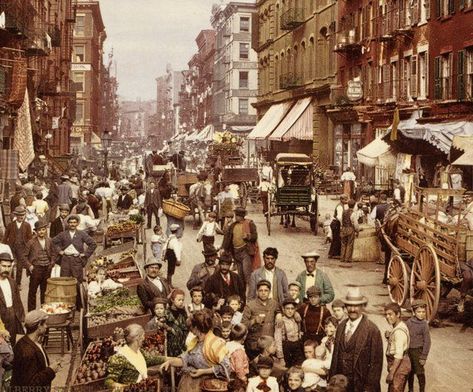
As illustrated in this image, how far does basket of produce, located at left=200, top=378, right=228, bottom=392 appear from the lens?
8.02 m

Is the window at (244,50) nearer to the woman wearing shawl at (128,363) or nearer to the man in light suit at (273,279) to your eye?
the man in light suit at (273,279)

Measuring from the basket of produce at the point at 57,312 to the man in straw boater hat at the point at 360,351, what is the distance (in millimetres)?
4965

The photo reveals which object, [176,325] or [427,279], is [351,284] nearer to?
[427,279]

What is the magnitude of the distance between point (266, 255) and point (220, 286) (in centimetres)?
87

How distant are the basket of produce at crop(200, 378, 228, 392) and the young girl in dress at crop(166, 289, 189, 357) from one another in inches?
54.3

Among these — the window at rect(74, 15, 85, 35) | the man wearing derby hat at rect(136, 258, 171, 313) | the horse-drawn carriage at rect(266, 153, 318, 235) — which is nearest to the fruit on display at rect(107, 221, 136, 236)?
the horse-drawn carriage at rect(266, 153, 318, 235)

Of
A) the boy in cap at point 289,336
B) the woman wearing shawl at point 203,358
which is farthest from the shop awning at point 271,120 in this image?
the woman wearing shawl at point 203,358

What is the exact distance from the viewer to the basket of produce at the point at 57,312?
11.5 meters

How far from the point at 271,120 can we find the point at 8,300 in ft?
150

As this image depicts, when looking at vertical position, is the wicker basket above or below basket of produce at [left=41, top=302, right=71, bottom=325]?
above

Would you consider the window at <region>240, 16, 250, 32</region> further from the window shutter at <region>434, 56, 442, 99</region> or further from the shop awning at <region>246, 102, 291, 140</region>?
the window shutter at <region>434, 56, 442, 99</region>

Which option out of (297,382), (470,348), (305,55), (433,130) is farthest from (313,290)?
(305,55)

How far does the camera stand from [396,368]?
30.3ft

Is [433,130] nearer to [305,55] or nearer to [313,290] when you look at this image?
[313,290]
